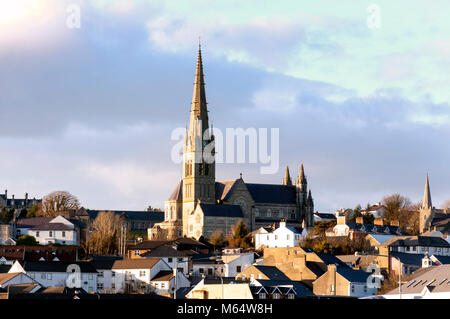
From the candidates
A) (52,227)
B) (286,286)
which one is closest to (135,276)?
(286,286)

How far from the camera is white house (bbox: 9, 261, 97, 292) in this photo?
86838mm

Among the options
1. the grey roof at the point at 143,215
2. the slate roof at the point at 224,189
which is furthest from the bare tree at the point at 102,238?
the grey roof at the point at 143,215

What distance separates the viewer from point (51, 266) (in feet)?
294

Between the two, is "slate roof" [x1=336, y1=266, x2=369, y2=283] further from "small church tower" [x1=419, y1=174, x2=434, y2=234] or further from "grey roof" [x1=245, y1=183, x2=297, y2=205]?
"grey roof" [x1=245, y1=183, x2=297, y2=205]

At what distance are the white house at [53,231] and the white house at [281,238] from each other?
77.7ft

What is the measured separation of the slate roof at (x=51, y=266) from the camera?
8756 cm

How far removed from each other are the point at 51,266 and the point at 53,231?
33.7 m

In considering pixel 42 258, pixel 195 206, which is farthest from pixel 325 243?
pixel 195 206

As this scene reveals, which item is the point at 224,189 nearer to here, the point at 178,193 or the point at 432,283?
the point at 178,193

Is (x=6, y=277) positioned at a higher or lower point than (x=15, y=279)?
higher

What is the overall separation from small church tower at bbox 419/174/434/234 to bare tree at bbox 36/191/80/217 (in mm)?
53205

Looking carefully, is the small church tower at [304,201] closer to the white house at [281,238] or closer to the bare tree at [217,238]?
the bare tree at [217,238]

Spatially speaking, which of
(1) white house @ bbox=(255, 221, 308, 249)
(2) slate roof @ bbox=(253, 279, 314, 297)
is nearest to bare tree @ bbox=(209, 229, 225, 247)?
(1) white house @ bbox=(255, 221, 308, 249)

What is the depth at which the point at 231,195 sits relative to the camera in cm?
16250
